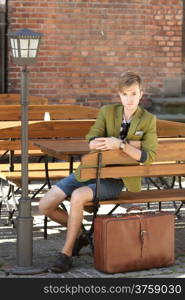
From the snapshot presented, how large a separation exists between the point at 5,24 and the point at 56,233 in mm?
5027

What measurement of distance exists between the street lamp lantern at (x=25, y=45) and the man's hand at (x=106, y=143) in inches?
29.9

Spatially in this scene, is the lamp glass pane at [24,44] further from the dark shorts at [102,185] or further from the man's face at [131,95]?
the dark shorts at [102,185]

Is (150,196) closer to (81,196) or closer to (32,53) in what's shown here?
(81,196)

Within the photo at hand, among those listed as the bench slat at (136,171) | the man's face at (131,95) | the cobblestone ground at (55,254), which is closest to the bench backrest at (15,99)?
the cobblestone ground at (55,254)

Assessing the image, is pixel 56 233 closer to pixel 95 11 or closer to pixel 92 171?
pixel 92 171

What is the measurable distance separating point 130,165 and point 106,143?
1.13 ft

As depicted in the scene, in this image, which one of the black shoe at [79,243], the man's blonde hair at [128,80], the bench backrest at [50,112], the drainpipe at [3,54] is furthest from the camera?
the drainpipe at [3,54]

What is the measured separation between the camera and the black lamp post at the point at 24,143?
6.54m

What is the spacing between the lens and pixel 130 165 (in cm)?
690

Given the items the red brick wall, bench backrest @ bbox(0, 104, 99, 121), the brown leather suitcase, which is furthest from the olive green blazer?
the red brick wall

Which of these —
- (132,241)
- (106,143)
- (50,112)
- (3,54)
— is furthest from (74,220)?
(3,54)

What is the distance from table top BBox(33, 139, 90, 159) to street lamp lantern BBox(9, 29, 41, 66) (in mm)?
1048

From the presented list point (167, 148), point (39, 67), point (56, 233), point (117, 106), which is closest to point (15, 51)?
point (117, 106)

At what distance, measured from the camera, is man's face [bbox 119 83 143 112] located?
6656mm
